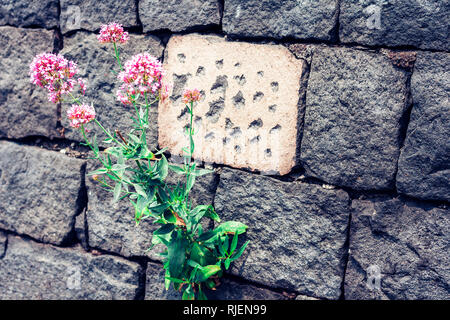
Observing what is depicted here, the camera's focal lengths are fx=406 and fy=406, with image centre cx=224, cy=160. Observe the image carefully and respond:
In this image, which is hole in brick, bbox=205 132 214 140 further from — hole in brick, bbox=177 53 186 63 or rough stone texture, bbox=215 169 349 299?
hole in brick, bbox=177 53 186 63

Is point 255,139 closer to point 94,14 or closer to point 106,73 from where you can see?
point 106,73

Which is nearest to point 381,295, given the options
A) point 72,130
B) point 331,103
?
point 331,103

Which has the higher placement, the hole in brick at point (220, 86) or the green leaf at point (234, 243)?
the hole in brick at point (220, 86)

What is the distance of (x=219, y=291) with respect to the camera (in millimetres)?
1908

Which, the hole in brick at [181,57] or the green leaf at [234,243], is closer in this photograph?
the green leaf at [234,243]

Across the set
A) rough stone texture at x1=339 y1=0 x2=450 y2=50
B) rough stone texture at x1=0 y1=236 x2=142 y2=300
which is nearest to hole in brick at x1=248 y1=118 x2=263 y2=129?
rough stone texture at x1=339 y1=0 x2=450 y2=50

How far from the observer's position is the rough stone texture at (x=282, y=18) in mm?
1595

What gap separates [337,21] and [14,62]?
1702mm

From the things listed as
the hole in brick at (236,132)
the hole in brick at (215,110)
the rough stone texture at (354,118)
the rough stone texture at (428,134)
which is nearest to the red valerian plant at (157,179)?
the hole in brick at (215,110)

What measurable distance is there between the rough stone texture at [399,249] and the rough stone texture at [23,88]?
5.42 ft

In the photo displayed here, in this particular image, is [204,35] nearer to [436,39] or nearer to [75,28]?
[75,28]

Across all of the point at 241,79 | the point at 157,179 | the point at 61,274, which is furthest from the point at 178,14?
the point at 61,274

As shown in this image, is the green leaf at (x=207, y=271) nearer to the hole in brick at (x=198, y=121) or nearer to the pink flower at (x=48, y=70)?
the hole in brick at (x=198, y=121)

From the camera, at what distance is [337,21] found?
159 centimetres
